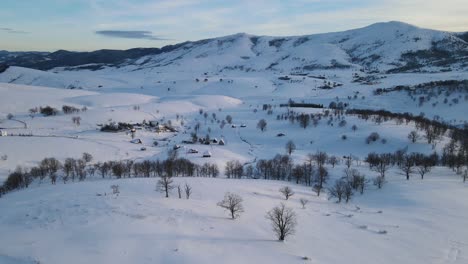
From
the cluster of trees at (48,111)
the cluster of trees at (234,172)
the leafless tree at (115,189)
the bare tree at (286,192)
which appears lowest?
the cluster of trees at (234,172)

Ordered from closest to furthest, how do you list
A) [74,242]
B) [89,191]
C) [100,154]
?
[74,242]
[89,191]
[100,154]

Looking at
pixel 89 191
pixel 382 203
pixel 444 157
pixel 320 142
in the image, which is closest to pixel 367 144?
pixel 320 142

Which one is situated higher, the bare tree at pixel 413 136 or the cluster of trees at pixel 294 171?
the bare tree at pixel 413 136

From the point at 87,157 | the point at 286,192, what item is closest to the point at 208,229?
the point at 286,192

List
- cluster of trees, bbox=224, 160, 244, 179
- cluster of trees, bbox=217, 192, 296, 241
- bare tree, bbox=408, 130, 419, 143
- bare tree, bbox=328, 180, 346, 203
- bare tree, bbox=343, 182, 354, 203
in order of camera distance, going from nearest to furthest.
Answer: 1. cluster of trees, bbox=217, 192, 296, 241
2. bare tree, bbox=343, 182, 354, 203
3. bare tree, bbox=328, 180, 346, 203
4. cluster of trees, bbox=224, 160, 244, 179
5. bare tree, bbox=408, 130, 419, 143

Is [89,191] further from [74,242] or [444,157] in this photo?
[444,157]

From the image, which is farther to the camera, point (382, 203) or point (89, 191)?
point (382, 203)

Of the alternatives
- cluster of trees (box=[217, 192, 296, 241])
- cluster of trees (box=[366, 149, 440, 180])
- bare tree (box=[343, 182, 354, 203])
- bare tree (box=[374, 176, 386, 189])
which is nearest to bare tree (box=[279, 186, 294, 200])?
bare tree (box=[343, 182, 354, 203])

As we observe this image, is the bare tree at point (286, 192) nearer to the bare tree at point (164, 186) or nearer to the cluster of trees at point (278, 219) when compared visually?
the cluster of trees at point (278, 219)

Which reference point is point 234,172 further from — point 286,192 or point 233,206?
point 233,206

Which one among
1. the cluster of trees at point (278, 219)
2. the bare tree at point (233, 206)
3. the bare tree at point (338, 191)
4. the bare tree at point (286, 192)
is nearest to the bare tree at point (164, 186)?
the bare tree at point (233, 206)

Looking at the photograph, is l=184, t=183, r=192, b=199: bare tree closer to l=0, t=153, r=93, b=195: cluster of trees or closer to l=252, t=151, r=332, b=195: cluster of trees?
l=252, t=151, r=332, b=195: cluster of trees
